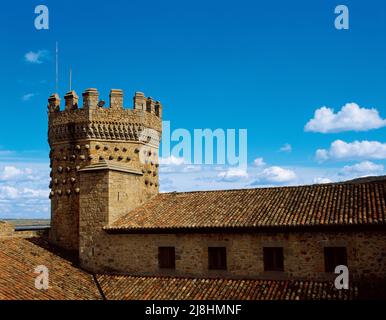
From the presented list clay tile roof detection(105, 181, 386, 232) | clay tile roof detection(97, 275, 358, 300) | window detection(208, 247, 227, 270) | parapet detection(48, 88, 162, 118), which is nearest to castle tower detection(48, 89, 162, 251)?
parapet detection(48, 88, 162, 118)

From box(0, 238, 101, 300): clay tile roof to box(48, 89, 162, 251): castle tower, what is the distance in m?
2.20

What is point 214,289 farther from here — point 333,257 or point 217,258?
point 333,257

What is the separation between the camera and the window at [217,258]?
55.5ft

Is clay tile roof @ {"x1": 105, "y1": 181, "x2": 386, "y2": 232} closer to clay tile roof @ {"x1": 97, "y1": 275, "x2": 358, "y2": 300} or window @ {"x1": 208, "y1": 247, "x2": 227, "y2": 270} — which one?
window @ {"x1": 208, "y1": 247, "x2": 227, "y2": 270}

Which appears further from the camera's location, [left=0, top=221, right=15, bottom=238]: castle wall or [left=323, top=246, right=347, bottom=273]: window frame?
[left=0, top=221, right=15, bottom=238]: castle wall

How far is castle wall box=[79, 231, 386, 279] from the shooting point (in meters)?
14.7

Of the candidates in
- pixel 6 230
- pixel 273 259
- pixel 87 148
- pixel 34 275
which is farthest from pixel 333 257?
Answer: pixel 6 230

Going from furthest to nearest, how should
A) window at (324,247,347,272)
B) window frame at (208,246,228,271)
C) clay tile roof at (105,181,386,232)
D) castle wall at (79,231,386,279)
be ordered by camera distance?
window frame at (208,246,228,271) → clay tile roof at (105,181,386,232) → window at (324,247,347,272) → castle wall at (79,231,386,279)

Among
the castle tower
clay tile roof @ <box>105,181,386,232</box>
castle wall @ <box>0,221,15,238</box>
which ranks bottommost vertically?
castle wall @ <box>0,221,15,238</box>

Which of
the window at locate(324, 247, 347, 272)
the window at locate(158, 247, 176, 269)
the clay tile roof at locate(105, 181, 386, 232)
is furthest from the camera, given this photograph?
the window at locate(158, 247, 176, 269)

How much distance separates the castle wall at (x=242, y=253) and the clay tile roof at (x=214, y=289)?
0.32m
